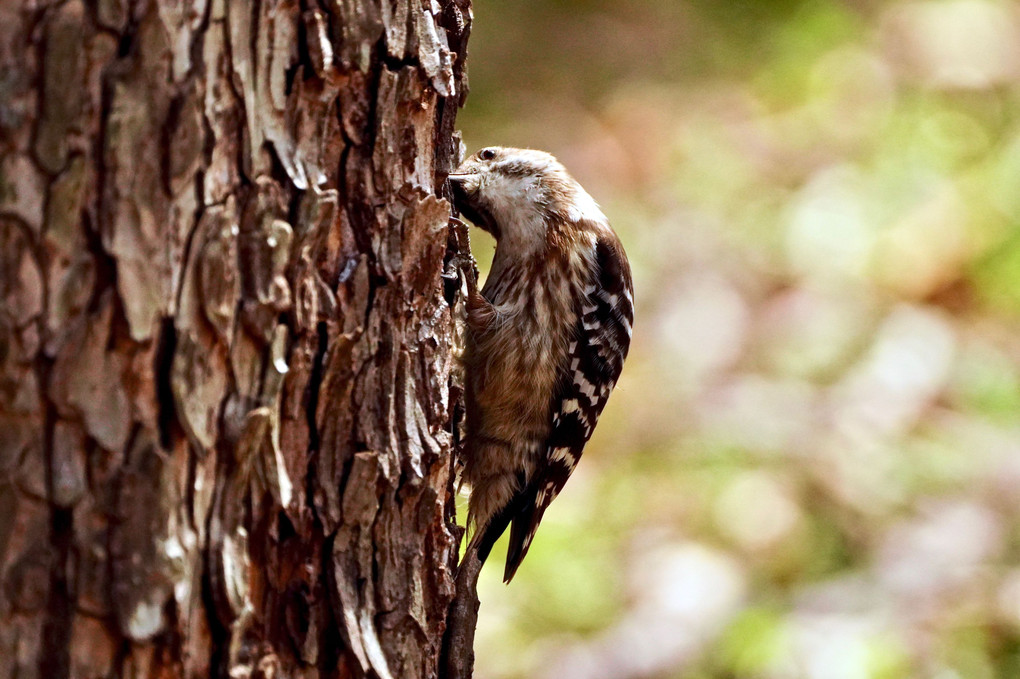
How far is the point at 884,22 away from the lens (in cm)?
1045

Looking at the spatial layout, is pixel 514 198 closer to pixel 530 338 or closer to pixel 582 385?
pixel 530 338

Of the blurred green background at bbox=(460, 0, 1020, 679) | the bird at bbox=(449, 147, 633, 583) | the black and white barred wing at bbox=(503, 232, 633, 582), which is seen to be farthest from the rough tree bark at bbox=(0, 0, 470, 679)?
the blurred green background at bbox=(460, 0, 1020, 679)

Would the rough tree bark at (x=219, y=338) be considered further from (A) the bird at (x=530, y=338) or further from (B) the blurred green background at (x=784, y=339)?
(B) the blurred green background at (x=784, y=339)

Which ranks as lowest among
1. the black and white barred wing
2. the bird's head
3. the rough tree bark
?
the rough tree bark

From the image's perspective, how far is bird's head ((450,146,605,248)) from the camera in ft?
12.0

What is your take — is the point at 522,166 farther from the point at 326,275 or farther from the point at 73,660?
the point at 73,660

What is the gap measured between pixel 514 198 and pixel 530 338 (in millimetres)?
511

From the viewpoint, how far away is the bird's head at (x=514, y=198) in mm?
3660

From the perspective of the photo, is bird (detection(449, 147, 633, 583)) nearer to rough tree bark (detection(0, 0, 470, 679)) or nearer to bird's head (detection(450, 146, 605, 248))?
bird's head (detection(450, 146, 605, 248))

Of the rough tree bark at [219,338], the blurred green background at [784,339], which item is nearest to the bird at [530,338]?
the rough tree bark at [219,338]

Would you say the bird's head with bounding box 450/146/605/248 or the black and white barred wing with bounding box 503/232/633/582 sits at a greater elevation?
the bird's head with bounding box 450/146/605/248

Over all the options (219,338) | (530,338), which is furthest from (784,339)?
(219,338)

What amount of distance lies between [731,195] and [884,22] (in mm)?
3109

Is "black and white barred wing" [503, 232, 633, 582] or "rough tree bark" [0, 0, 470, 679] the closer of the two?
"rough tree bark" [0, 0, 470, 679]
